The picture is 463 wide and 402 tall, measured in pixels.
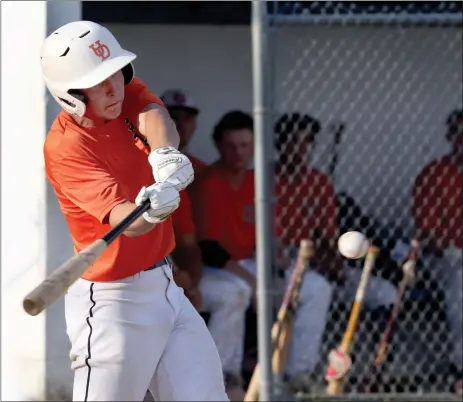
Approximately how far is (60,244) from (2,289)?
337mm

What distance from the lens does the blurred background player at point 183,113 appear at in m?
6.27

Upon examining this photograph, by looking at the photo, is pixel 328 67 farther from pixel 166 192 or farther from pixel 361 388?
pixel 166 192

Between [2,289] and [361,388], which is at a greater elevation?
[2,289]

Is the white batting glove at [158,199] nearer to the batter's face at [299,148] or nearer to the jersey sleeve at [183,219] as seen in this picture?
the jersey sleeve at [183,219]

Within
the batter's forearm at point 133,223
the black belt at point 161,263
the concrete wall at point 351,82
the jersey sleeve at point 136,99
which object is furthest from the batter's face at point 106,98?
the concrete wall at point 351,82

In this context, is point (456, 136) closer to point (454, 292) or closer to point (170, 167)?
point (454, 292)

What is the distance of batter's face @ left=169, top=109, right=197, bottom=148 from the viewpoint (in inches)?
246

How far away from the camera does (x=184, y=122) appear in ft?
20.7

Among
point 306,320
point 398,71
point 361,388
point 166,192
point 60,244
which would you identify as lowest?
point 361,388

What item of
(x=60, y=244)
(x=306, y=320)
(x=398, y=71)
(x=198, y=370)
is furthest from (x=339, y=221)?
(x=198, y=370)

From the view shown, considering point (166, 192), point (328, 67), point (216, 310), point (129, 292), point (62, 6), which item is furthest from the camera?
point (328, 67)

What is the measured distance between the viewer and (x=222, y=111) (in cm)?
691

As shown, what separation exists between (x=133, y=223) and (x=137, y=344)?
1.26ft

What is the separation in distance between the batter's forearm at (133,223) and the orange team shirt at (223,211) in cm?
261
